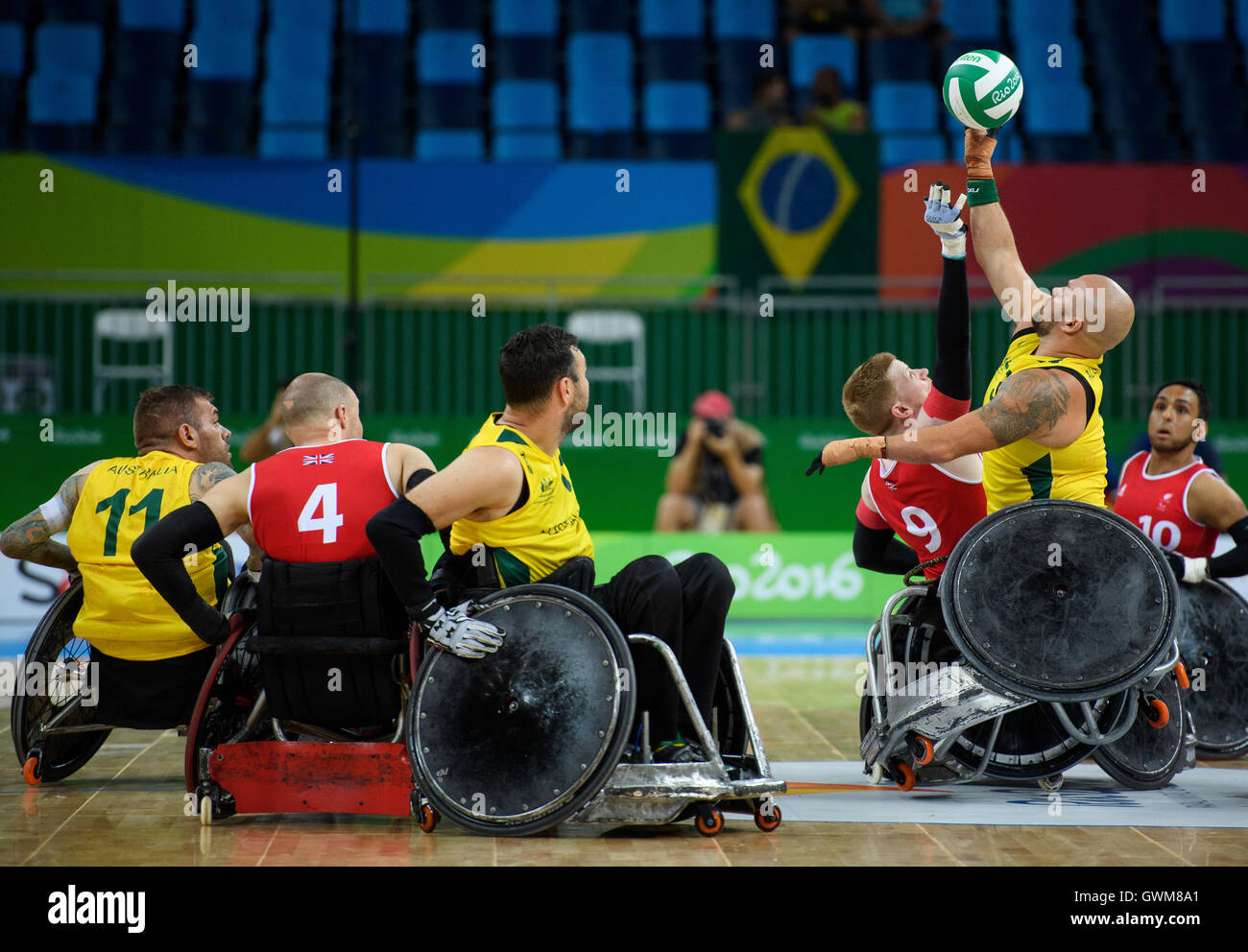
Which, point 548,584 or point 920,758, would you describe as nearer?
point 548,584

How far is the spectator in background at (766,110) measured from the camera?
13516 mm

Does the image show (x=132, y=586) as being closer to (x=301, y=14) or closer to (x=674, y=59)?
(x=674, y=59)

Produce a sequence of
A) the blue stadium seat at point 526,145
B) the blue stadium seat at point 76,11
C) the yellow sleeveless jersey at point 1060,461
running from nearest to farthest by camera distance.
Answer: the yellow sleeveless jersey at point 1060,461
the blue stadium seat at point 526,145
the blue stadium seat at point 76,11

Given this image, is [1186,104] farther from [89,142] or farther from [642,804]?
[642,804]

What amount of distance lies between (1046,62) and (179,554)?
43.7 ft

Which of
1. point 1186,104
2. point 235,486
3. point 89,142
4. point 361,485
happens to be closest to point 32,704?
point 235,486

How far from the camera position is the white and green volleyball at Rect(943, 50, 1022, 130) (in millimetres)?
4785

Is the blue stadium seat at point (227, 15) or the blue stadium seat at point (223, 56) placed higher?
the blue stadium seat at point (227, 15)

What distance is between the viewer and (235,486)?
4.54 m

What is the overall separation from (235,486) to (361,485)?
16.6 inches

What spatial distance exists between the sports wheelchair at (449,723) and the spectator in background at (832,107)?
10.1m

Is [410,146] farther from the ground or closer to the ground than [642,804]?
farther from the ground

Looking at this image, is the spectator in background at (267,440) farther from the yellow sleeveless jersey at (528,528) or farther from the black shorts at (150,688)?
the yellow sleeveless jersey at (528,528)

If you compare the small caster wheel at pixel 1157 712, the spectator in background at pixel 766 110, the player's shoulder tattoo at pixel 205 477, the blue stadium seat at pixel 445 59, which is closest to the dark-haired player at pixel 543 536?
the player's shoulder tattoo at pixel 205 477
